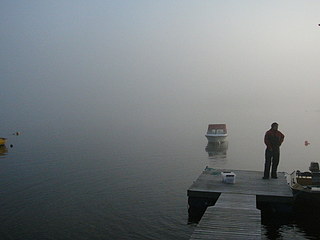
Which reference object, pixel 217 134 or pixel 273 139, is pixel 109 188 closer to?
pixel 273 139

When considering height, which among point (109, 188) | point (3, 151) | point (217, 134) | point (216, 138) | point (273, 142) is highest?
point (273, 142)

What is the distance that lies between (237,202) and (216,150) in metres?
34.9

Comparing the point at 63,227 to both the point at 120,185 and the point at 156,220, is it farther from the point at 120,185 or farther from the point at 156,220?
the point at 120,185

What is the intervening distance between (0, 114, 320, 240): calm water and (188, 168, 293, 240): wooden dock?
4.59 feet

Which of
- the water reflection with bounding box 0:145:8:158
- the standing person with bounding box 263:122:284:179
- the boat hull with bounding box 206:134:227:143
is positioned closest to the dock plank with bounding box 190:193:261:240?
the standing person with bounding box 263:122:284:179

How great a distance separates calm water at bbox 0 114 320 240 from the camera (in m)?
17.2

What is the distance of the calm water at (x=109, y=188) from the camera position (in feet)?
56.4

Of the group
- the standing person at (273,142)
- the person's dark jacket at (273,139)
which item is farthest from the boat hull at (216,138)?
the person's dark jacket at (273,139)

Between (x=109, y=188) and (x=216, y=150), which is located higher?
(x=216, y=150)

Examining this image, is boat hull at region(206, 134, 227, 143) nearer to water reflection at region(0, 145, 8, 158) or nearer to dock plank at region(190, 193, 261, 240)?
water reflection at region(0, 145, 8, 158)

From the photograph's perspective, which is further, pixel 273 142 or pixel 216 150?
pixel 216 150

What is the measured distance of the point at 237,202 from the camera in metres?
15.0

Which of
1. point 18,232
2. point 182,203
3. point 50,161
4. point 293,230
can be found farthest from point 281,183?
point 50,161

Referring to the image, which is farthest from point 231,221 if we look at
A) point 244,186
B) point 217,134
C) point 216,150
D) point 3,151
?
point 3,151
